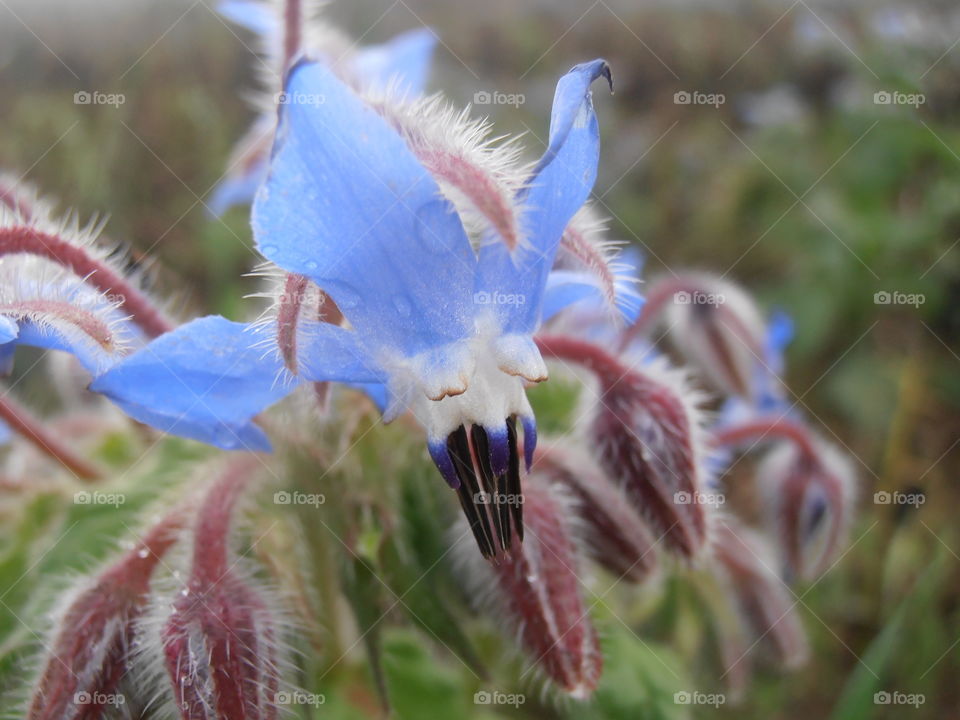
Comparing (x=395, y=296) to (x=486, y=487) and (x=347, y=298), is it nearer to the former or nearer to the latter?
(x=347, y=298)

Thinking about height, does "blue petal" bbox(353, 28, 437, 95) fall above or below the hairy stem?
above

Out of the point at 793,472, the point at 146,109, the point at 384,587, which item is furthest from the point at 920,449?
the point at 146,109
